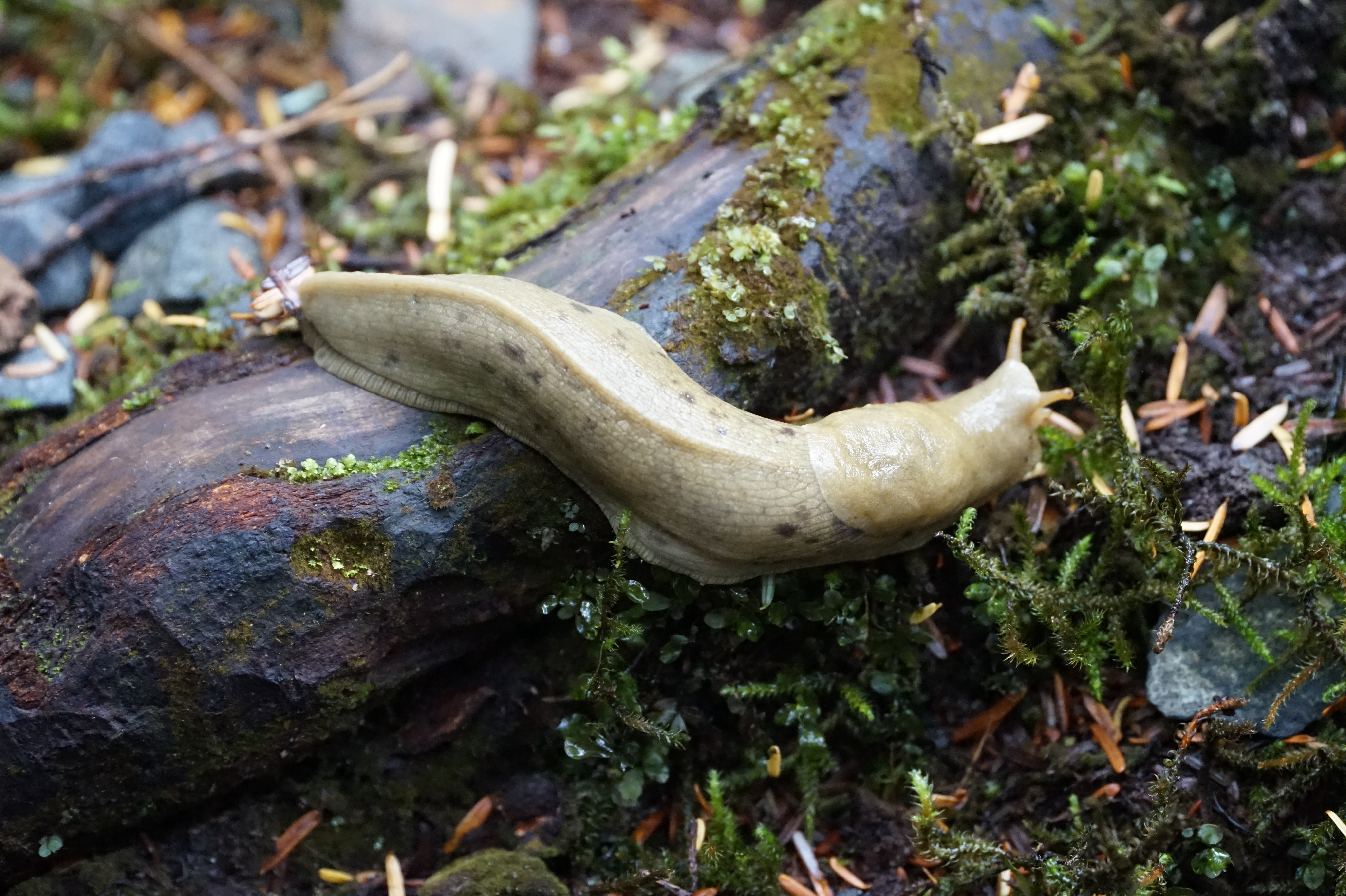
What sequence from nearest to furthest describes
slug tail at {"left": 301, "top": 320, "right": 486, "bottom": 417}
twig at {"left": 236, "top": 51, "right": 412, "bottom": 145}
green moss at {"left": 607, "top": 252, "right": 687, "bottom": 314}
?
slug tail at {"left": 301, "top": 320, "right": 486, "bottom": 417}
green moss at {"left": 607, "top": 252, "right": 687, "bottom": 314}
twig at {"left": 236, "top": 51, "right": 412, "bottom": 145}

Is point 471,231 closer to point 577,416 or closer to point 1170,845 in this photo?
point 577,416

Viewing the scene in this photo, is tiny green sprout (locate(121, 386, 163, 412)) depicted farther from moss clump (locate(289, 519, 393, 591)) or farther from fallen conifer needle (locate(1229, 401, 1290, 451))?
fallen conifer needle (locate(1229, 401, 1290, 451))

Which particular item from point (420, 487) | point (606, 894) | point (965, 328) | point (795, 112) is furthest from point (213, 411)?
point (965, 328)

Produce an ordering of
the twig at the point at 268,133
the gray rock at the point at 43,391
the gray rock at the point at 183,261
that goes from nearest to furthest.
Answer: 1. the gray rock at the point at 43,391
2. the gray rock at the point at 183,261
3. the twig at the point at 268,133

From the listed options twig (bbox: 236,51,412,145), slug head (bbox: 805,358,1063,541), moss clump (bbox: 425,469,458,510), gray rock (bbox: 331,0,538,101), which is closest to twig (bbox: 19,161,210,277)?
twig (bbox: 236,51,412,145)

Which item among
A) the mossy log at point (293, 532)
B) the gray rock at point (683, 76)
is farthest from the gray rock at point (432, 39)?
the mossy log at point (293, 532)

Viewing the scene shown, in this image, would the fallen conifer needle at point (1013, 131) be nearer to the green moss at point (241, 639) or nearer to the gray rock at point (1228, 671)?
the gray rock at point (1228, 671)
